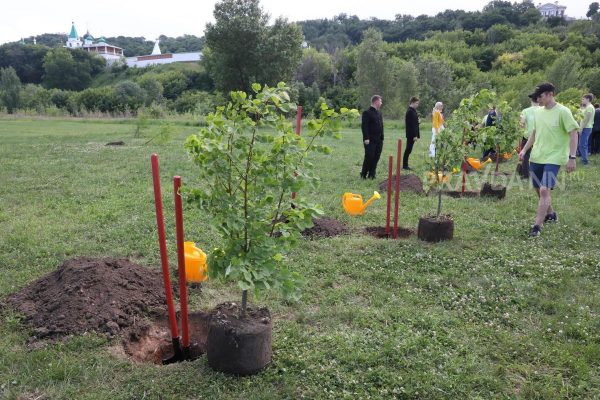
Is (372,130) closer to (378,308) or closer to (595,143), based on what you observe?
(378,308)

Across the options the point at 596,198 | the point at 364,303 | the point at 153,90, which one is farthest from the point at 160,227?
the point at 153,90

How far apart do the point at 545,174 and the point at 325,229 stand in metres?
3.07

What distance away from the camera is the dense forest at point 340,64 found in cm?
3362

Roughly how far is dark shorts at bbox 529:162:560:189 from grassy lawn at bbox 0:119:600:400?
742 millimetres

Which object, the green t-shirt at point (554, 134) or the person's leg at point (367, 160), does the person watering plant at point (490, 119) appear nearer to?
the person's leg at point (367, 160)

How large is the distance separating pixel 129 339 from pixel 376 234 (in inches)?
147

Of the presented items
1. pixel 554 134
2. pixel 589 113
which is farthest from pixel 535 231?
pixel 589 113

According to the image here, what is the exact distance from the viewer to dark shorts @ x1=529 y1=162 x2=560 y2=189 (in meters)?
5.93

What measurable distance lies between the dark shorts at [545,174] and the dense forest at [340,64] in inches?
239

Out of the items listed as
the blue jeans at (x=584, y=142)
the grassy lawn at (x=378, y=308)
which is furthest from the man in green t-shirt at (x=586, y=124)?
the grassy lawn at (x=378, y=308)

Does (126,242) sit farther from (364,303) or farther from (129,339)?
(364,303)

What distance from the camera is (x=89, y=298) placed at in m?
3.77

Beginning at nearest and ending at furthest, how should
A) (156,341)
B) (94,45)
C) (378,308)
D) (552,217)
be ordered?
1. (156,341)
2. (378,308)
3. (552,217)
4. (94,45)

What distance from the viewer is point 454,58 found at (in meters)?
71.2
